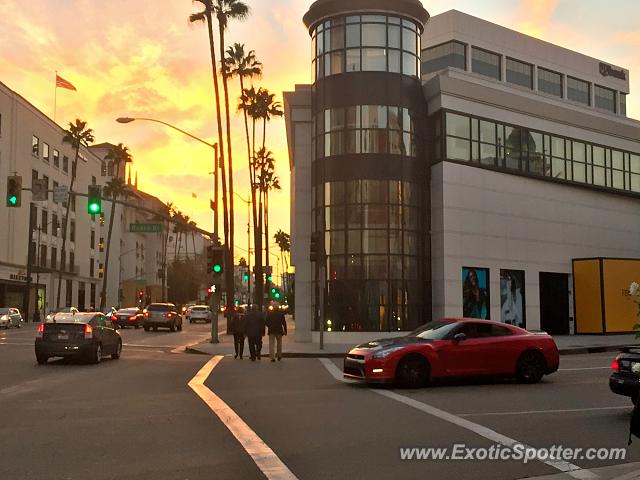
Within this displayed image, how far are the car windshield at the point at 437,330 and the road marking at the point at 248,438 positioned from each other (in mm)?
4584

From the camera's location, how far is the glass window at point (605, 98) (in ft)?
206

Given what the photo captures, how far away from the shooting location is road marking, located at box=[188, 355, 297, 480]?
22.6 feet

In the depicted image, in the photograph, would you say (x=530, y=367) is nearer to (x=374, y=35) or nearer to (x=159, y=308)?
(x=374, y=35)

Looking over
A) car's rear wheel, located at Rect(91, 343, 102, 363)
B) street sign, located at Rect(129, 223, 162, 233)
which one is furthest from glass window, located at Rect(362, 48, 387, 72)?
car's rear wheel, located at Rect(91, 343, 102, 363)

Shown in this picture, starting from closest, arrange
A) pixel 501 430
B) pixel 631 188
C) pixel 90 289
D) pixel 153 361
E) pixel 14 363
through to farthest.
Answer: pixel 501 430
pixel 14 363
pixel 153 361
pixel 631 188
pixel 90 289

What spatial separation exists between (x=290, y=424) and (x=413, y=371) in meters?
4.74

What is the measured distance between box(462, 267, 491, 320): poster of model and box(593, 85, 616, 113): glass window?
3785cm

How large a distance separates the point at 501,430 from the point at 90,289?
89.3 meters

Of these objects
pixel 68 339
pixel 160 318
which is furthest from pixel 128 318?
pixel 68 339

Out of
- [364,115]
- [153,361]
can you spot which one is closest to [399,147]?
[364,115]

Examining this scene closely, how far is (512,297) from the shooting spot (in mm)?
33062

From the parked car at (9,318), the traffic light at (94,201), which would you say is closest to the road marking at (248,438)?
the traffic light at (94,201)

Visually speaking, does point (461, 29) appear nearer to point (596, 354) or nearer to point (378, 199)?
point (378, 199)

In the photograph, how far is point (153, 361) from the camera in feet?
68.9
